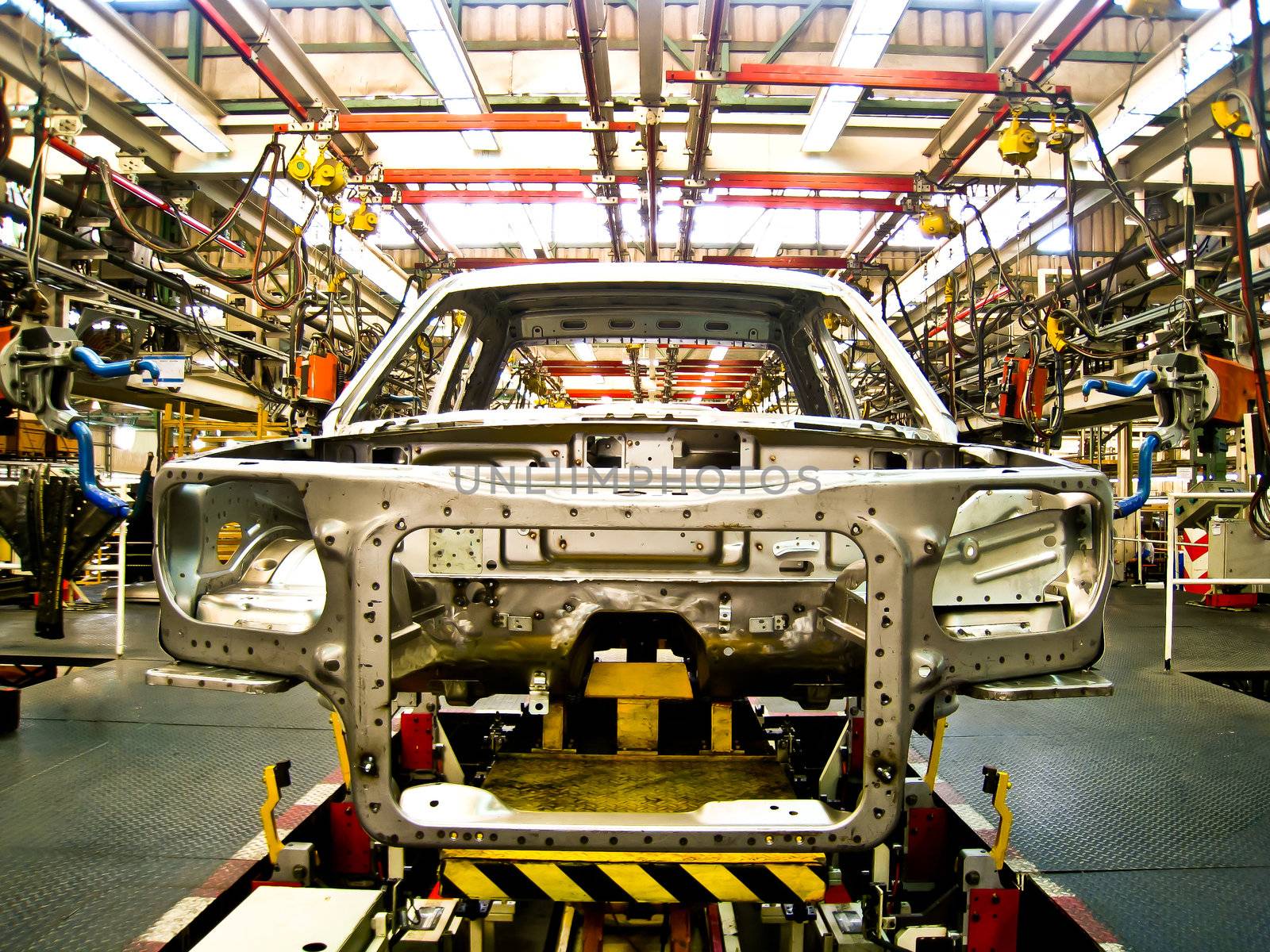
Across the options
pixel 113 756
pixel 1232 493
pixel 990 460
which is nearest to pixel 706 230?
pixel 1232 493

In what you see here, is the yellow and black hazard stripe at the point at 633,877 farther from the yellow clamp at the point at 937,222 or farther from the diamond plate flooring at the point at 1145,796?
the yellow clamp at the point at 937,222

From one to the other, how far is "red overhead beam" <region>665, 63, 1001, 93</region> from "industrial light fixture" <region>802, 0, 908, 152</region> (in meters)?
0.09

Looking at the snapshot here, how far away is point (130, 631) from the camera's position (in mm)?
5859

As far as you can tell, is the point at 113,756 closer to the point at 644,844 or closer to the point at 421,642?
the point at 421,642

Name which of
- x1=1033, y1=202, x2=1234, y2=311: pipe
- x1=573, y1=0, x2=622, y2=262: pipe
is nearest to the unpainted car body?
x1=573, y1=0, x2=622, y2=262: pipe

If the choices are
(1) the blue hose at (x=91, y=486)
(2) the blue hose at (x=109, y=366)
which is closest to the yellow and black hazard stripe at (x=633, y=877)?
(1) the blue hose at (x=91, y=486)

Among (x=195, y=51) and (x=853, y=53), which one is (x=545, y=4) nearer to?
(x=195, y=51)

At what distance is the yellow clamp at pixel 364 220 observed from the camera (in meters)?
5.48

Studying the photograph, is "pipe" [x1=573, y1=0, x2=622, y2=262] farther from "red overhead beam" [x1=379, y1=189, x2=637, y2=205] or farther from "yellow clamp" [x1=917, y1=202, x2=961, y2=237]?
"yellow clamp" [x1=917, y1=202, x2=961, y2=237]

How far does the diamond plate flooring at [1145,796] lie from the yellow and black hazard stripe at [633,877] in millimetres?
981

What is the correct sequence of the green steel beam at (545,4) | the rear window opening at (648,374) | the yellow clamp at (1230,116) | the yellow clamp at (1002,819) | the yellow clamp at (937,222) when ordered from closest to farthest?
the yellow clamp at (1002,819)
the yellow clamp at (1230,116)
the yellow clamp at (937,222)
the green steel beam at (545,4)
the rear window opening at (648,374)

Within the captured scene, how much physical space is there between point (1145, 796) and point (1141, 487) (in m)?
1.24

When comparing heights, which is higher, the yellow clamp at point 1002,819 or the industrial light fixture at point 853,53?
the industrial light fixture at point 853,53

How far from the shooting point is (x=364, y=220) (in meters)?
5.49
